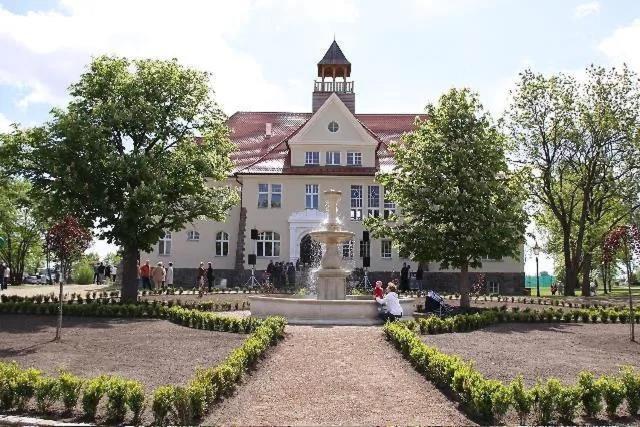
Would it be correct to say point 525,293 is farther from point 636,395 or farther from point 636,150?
point 636,395

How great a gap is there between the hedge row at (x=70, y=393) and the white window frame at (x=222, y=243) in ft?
116

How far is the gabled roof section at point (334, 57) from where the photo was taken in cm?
5238

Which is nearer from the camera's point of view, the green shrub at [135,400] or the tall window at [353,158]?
the green shrub at [135,400]

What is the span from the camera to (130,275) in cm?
2639

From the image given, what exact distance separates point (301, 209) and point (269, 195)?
8.10 feet

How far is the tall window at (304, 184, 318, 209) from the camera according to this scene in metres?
44.6

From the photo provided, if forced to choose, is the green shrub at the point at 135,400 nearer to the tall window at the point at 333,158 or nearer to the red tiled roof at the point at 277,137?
the red tiled roof at the point at 277,137

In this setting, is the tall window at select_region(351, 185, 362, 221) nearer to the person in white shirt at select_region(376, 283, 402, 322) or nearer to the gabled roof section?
the gabled roof section

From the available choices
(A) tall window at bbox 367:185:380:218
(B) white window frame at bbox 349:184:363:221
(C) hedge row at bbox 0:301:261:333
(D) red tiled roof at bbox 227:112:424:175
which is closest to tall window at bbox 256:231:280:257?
(D) red tiled roof at bbox 227:112:424:175

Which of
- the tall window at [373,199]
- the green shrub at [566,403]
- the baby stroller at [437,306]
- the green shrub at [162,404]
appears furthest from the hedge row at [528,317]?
the tall window at [373,199]

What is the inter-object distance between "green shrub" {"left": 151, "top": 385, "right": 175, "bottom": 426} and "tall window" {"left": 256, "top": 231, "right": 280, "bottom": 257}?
116 feet

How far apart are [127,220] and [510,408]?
709 inches

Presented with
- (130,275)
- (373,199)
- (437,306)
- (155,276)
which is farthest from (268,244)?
(437,306)

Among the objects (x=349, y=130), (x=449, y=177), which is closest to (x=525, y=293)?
(x=349, y=130)
